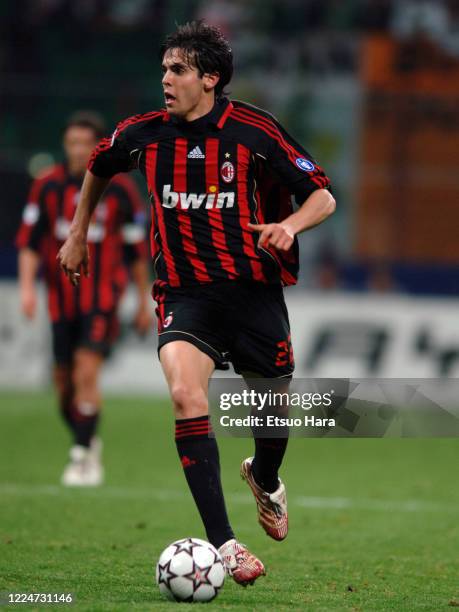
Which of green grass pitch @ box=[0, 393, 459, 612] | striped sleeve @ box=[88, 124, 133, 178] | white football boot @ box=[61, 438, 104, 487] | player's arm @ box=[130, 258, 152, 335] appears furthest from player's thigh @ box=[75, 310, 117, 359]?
striped sleeve @ box=[88, 124, 133, 178]

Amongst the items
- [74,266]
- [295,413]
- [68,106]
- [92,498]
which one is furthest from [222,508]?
[68,106]

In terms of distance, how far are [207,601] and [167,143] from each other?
1802mm

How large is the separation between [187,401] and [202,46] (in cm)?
141

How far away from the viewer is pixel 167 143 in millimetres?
5062

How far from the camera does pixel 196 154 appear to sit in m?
5.01

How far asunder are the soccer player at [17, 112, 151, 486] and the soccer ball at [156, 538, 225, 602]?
427cm

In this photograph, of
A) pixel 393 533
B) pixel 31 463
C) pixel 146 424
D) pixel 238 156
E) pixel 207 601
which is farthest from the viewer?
pixel 146 424

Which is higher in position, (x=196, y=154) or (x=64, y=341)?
(x=196, y=154)

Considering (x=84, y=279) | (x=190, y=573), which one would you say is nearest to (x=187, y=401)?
(x=190, y=573)

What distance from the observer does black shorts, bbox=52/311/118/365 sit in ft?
29.1

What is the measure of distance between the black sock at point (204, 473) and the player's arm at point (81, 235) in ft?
2.99

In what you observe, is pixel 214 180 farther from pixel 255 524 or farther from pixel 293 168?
pixel 255 524

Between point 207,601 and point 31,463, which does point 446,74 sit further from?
point 207,601

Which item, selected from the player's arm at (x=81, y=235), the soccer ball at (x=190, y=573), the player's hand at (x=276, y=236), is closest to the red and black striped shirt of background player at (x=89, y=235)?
the player's arm at (x=81, y=235)
